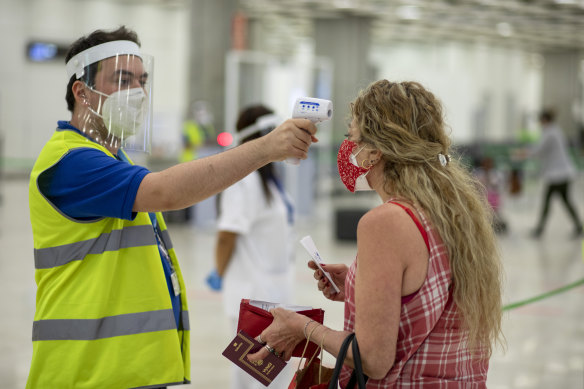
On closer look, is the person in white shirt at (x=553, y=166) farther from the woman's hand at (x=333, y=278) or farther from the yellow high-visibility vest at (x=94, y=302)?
the yellow high-visibility vest at (x=94, y=302)

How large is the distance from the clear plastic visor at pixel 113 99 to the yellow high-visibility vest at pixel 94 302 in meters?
0.10

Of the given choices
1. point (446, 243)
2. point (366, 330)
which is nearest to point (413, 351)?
point (366, 330)

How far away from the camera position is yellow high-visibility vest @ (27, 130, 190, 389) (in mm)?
2047

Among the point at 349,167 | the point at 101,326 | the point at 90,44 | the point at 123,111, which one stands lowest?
the point at 101,326

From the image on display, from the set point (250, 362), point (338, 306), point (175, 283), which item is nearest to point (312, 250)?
point (250, 362)

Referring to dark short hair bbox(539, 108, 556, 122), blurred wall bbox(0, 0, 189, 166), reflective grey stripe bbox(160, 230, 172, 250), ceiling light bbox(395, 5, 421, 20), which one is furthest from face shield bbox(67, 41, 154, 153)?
ceiling light bbox(395, 5, 421, 20)

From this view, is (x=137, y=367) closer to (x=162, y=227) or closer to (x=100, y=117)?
(x=162, y=227)

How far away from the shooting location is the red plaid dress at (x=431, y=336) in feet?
6.08

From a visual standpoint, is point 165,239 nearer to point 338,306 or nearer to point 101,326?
point 101,326

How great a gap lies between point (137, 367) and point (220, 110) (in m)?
13.5

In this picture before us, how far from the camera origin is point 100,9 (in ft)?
74.9

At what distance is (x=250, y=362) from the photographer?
204 cm

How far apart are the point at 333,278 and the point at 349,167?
1.47 ft

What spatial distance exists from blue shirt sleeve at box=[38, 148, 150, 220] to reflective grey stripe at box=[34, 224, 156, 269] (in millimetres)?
75
